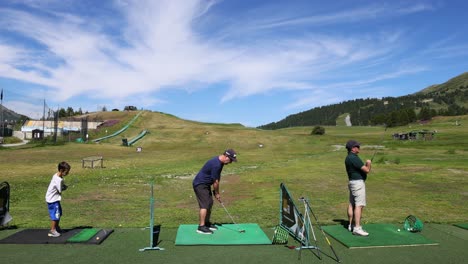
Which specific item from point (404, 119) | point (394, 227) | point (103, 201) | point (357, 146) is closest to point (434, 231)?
point (394, 227)

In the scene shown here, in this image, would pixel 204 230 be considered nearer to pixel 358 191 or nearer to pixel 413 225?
pixel 358 191

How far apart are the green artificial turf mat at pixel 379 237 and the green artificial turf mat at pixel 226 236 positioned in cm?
189

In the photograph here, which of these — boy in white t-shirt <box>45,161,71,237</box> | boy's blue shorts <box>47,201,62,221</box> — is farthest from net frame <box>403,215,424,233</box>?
boy's blue shorts <box>47,201,62,221</box>

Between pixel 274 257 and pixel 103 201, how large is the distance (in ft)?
29.0

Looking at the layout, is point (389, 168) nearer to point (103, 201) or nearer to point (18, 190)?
point (103, 201)

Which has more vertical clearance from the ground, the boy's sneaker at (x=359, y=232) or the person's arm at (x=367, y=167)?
the person's arm at (x=367, y=167)

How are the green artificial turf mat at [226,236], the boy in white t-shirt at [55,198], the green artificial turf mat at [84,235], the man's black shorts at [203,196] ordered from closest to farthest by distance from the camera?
the green artificial turf mat at [84,235]
the green artificial turf mat at [226,236]
the boy in white t-shirt at [55,198]
the man's black shorts at [203,196]

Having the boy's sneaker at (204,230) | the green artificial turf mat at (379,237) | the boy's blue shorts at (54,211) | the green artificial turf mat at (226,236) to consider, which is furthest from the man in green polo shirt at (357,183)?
the boy's blue shorts at (54,211)

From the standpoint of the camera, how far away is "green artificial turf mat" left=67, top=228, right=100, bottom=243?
8.61m

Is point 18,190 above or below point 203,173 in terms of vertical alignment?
below

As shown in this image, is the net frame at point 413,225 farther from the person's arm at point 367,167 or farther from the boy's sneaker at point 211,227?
the boy's sneaker at point 211,227

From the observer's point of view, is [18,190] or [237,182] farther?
[237,182]

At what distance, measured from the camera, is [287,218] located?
31.6ft

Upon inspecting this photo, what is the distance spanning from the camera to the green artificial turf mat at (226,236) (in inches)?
345
